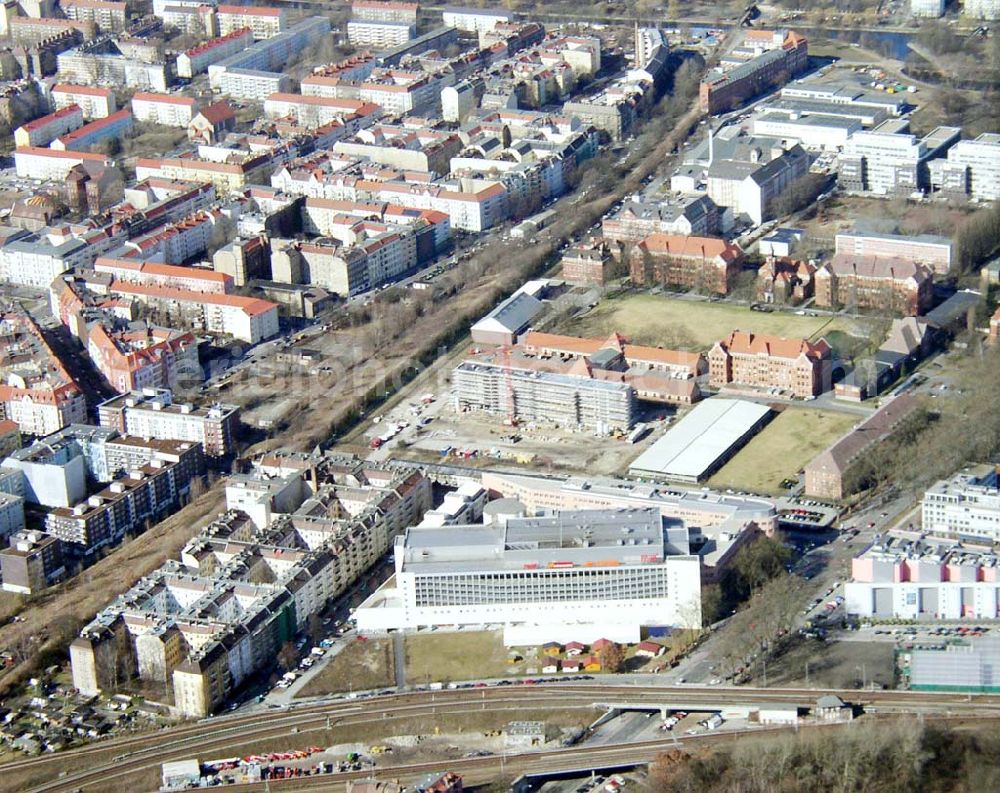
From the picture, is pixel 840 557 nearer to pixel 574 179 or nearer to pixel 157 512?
pixel 157 512

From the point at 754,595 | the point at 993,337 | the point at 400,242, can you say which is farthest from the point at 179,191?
the point at 754,595

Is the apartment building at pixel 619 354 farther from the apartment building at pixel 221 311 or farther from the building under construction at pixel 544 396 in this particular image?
the apartment building at pixel 221 311

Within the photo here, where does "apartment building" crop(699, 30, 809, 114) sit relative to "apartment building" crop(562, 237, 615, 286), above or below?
above

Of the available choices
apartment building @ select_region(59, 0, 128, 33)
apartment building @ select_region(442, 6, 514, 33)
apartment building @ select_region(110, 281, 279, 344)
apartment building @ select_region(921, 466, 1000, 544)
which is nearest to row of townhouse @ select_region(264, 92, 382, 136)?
apartment building @ select_region(442, 6, 514, 33)

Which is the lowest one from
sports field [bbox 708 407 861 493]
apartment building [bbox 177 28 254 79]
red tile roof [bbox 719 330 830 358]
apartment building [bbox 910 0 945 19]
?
sports field [bbox 708 407 861 493]

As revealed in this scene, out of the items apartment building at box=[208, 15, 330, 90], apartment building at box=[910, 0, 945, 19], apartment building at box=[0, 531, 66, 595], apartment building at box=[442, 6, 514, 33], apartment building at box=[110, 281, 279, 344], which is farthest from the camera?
apartment building at box=[442, 6, 514, 33]

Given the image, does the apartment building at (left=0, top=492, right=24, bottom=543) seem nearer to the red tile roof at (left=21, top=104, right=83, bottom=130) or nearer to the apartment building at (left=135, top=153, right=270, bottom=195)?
the apartment building at (left=135, top=153, right=270, bottom=195)
